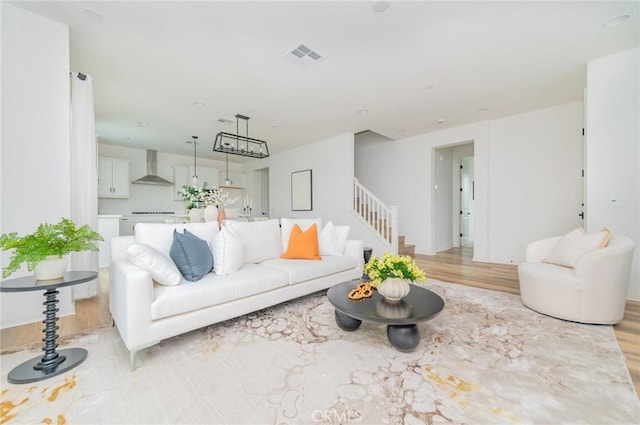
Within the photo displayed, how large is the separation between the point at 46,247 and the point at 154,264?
595 mm

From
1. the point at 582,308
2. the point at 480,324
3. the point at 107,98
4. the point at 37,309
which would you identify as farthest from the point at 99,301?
the point at 582,308

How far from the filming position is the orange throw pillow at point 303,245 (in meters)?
3.19

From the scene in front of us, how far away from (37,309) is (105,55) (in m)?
2.65

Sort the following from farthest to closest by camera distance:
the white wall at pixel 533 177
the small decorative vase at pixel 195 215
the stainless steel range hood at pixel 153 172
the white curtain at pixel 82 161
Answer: the stainless steel range hood at pixel 153 172
the white wall at pixel 533 177
the small decorative vase at pixel 195 215
the white curtain at pixel 82 161

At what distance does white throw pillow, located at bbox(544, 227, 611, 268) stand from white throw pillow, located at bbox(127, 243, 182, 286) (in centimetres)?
358

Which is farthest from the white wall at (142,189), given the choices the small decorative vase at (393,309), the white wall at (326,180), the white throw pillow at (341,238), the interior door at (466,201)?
the interior door at (466,201)

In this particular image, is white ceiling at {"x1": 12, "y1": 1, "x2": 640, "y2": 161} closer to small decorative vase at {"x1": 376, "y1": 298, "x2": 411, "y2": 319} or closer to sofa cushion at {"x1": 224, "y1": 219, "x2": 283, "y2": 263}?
sofa cushion at {"x1": 224, "y1": 219, "x2": 283, "y2": 263}

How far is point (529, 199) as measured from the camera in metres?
4.69

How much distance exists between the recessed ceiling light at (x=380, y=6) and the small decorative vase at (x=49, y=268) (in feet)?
9.77

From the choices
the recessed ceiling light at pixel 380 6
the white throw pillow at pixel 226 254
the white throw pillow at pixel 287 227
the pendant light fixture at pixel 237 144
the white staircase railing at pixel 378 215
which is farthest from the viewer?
the white staircase railing at pixel 378 215

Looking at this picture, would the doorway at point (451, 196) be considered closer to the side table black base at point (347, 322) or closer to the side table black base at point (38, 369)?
the side table black base at point (347, 322)

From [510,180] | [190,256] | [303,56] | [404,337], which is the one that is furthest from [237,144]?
[510,180]

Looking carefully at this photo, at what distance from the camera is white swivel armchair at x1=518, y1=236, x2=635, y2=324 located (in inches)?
89.5

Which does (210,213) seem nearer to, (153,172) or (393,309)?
(393,309)
